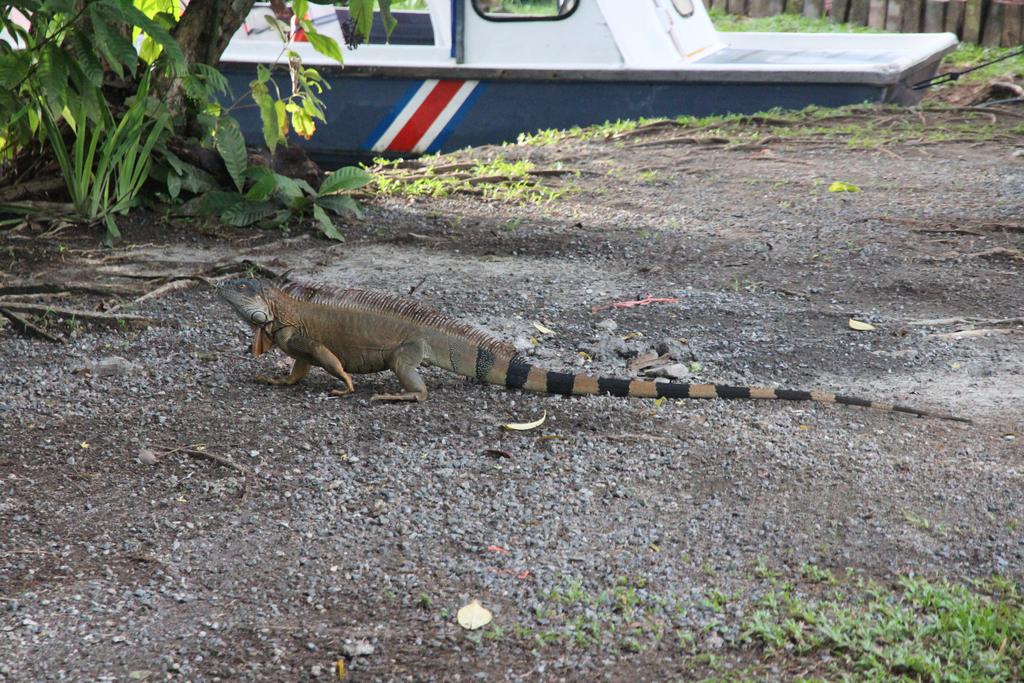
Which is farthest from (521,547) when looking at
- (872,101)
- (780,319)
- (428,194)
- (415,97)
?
(872,101)

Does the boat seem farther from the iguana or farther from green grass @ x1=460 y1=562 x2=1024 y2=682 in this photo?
green grass @ x1=460 y1=562 x2=1024 y2=682

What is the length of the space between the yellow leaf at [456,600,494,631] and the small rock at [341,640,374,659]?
0.85ft

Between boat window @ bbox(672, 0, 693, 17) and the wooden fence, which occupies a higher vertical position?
boat window @ bbox(672, 0, 693, 17)

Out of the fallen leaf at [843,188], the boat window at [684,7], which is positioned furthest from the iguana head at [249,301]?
the boat window at [684,7]

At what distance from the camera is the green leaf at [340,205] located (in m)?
7.25

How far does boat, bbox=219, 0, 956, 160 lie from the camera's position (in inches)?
Result: 363

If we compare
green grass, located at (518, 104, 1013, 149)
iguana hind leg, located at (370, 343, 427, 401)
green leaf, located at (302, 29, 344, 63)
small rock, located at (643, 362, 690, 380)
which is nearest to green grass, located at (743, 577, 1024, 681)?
small rock, located at (643, 362, 690, 380)

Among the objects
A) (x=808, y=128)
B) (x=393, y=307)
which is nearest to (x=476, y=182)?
(x=808, y=128)

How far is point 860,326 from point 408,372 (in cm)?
224

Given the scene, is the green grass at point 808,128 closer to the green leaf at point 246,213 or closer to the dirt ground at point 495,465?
the dirt ground at point 495,465

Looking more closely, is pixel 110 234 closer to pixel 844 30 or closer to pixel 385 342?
pixel 385 342

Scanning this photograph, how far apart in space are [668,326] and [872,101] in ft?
18.4

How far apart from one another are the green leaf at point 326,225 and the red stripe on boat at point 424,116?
9.11 ft

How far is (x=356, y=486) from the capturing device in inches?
145
